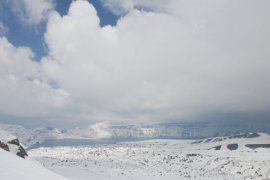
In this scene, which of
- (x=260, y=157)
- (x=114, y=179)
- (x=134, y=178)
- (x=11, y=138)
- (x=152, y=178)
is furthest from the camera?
(x=260, y=157)

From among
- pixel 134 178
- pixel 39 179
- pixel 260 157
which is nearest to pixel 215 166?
pixel 260 157

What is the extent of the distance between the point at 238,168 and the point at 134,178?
78.7 m

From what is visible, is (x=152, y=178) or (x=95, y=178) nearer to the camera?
(x=95, y=178)

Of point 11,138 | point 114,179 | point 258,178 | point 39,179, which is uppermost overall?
point 11,138

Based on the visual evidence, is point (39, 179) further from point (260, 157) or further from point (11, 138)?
point (260, 157)

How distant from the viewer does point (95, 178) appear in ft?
118

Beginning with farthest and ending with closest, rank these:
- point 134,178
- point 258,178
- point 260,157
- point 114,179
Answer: point 260,157
point 258,178
point 134,178
point 114,179

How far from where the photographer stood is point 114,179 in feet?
128

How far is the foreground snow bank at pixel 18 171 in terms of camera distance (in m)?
12.7

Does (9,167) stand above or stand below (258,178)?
above

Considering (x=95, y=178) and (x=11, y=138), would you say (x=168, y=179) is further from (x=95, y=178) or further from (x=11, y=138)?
(x=11, y=138)

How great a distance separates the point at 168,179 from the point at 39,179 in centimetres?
4003

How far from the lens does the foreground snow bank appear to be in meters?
12.7

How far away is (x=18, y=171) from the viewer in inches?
533
